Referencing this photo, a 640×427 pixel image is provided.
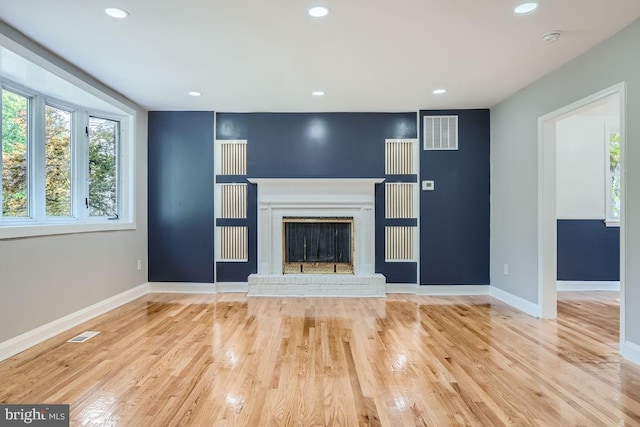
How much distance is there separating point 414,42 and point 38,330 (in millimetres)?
3996

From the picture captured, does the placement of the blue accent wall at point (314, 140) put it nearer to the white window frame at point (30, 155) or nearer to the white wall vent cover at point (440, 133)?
the white wall vent cover at point (440, 133)

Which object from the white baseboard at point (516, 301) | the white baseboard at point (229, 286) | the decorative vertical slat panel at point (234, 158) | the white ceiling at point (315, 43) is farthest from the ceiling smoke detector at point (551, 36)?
the white baseboard at point (229, 286)

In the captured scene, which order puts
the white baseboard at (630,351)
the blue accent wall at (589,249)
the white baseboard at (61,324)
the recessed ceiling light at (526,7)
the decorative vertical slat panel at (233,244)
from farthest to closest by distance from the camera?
1. the blue accent wall at (589,249)
2. the decorative vertical slat panel at (233,244)
3. the white baseboard at (61,324)
4. the white baseboard at (630,351)
5. the recessed ceiling light at (526,7)

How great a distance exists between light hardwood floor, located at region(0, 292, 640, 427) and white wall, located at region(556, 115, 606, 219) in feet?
5.97

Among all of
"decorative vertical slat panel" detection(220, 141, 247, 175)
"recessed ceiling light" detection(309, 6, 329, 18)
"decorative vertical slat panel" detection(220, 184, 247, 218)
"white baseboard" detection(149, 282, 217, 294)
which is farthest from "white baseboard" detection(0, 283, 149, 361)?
"recessed ceiling light" detection(309, 6, 329, 18)

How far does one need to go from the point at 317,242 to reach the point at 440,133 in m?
2.32

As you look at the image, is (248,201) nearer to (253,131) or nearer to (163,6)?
(253,131)

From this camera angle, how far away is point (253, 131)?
17.5ft

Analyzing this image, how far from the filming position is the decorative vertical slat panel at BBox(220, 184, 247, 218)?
5.31 meters

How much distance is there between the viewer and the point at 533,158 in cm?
419

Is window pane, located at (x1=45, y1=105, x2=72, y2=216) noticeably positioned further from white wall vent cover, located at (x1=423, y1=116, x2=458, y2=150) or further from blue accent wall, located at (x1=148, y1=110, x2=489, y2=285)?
white wall vent cover, located at (x1=423, y1=116, x2=458, y2=150)

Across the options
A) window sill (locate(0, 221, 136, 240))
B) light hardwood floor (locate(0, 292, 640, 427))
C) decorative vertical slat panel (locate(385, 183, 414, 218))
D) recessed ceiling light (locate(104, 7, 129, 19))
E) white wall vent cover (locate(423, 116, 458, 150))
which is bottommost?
light hardwood floor (locate(0, 292, 640, 427))

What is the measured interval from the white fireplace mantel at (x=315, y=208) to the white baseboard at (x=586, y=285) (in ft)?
9.23

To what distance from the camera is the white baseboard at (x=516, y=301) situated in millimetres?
Result: 4098
